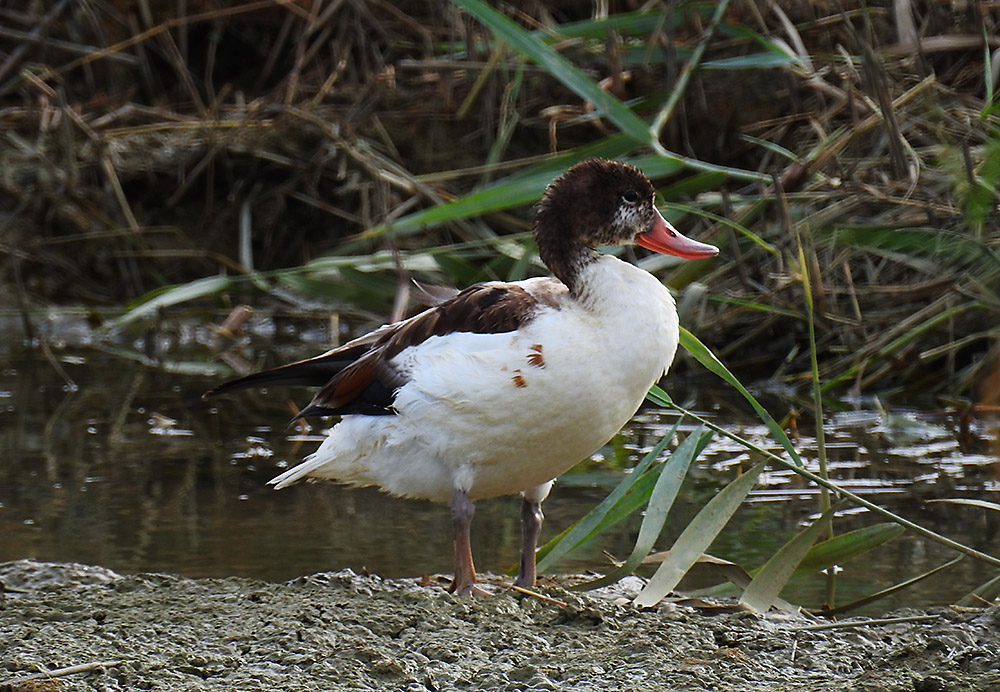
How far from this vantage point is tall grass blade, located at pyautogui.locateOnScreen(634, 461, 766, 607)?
3281 millimetres

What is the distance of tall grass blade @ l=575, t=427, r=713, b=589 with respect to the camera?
3.40m

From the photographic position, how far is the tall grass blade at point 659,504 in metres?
3.40

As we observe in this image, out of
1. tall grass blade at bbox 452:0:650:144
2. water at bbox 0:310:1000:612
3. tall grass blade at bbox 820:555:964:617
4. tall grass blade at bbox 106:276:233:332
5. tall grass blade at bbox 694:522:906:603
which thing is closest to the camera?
tall grass blade at bbox 820:555:964:617

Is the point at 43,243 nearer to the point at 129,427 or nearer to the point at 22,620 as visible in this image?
the point at 129,427

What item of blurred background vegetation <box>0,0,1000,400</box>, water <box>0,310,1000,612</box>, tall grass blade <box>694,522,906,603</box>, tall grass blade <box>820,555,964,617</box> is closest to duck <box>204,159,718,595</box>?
water <box>0,310,1000,612</box>

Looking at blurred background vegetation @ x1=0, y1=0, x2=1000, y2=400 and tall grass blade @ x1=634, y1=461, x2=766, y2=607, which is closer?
tall grass blade @ x1=634, y1=461, x2=766, y2=607

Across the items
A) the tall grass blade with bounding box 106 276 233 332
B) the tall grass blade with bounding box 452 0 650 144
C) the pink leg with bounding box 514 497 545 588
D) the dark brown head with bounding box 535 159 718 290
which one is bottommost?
the tall grass blade with bounding box 106 276 233 332

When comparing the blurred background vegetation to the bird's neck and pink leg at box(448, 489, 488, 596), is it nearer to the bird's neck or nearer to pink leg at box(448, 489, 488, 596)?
the bird's neck

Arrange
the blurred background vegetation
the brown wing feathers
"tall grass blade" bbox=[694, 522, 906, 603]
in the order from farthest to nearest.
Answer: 1. the blurred background vegetation
2. the brown wing feathers
3. "tall grass blade" bbox=[694, 522, 906, 603]

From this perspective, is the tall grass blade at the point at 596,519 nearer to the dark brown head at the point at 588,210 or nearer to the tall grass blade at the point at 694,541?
the tall grass blade at the point at 694,541

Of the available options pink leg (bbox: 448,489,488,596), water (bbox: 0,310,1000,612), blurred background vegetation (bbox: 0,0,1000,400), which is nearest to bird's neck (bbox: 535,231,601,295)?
pink leg (bbox: 448,489,488,596)

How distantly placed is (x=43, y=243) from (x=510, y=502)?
14.0ft

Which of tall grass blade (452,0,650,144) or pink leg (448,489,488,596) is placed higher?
tall grass blade (452,0,650,144)

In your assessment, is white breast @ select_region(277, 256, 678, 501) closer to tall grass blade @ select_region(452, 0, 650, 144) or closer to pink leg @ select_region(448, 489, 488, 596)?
pink leg @ select_region(448, 489, 488, 596)
